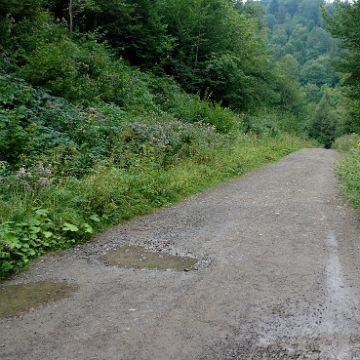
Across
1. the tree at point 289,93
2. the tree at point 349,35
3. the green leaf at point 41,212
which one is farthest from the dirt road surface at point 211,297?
the tree at point 289,93

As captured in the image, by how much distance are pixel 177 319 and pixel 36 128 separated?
4951mm

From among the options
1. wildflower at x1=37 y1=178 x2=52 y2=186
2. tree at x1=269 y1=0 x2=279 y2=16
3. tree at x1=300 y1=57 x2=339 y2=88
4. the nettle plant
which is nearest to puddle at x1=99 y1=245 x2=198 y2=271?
the nettle plant

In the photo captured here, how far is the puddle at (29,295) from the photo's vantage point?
353 centimetres

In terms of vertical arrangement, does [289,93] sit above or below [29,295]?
above

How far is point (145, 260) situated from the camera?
4684 millimetres

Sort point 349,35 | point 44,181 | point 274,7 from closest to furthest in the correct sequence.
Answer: point 44,181 → point 349,35 → point 274,7

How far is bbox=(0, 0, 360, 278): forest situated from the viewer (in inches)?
221

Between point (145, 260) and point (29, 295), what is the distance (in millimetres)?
1378

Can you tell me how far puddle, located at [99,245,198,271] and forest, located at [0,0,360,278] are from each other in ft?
2.18

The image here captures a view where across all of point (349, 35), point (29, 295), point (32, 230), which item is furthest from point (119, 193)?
point (349, 35)

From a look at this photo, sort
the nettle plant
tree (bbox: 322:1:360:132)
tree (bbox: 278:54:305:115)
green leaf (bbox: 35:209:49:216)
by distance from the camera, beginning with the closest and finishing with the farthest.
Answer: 1. the nettle plant
2. green leaf (bbox: 35:209:49:216)
3. tree (bbox: 322:1:360:132)
4. tree (bbox: 278:54:305:115)

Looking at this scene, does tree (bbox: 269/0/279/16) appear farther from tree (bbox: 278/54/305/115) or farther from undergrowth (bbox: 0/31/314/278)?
undergrowth (bbox: 0/31/314/278)

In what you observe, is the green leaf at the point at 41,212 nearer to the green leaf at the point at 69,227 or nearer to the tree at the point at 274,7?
the green leaf at the point at 69,227

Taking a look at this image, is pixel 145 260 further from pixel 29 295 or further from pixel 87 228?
pixel 29 295
